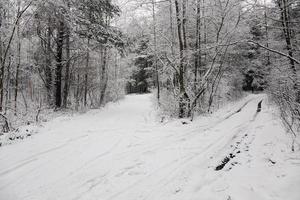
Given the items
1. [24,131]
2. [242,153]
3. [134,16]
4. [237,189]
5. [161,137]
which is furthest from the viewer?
[134,16]

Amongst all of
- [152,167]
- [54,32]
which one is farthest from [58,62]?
[152,167]

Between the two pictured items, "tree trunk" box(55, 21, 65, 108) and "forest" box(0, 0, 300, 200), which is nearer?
"forest" box(0, 0, 300, 200)

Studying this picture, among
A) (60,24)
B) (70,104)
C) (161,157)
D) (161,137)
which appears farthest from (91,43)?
(161,157)

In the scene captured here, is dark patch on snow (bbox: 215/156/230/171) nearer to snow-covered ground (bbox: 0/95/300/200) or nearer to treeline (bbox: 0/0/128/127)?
snow-covered ground (bbox: 0/95/300/200)

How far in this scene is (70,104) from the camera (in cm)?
1600

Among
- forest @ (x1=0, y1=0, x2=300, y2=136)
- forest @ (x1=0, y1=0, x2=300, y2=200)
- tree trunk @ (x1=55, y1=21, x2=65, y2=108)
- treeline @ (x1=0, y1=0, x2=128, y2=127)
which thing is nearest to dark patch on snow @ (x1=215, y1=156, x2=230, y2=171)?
forest @ (x1=0, y1=0, x2=300, y2=200)

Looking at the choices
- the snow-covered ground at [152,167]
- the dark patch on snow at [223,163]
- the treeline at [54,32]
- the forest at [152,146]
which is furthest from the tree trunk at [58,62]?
the dark patch on snow at [223,163]

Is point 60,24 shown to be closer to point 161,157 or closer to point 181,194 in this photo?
point 161,157

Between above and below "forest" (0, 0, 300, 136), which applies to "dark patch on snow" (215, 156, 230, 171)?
below

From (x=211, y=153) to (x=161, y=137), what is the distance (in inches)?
87.0

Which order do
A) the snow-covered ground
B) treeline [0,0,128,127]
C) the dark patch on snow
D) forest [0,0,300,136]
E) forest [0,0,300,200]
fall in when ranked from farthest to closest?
treeline [0,0,128,127] → forest [0,0,300,136] → the dark patch on snow → forest [0,0,300,200] → the snow-covered ground

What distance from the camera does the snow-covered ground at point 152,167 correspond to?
142 inches

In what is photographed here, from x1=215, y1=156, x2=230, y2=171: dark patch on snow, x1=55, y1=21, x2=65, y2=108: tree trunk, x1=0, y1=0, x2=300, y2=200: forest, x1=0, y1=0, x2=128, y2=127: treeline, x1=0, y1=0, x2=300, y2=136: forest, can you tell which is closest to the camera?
x1=0, y1=0, x2=300, y2=200: forest

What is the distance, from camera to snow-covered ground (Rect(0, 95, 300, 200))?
360 centimetres
